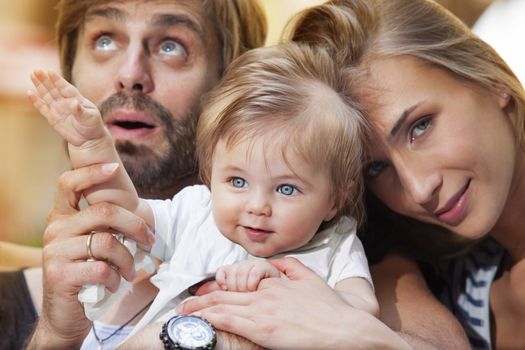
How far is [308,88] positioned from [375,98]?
147 millimetres

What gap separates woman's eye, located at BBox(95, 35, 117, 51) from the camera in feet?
4.52

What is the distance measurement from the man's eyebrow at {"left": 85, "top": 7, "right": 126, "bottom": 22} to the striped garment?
851 millimetres

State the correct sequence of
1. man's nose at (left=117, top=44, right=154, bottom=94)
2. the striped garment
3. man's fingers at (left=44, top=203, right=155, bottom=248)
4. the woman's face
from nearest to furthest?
man's fingers at (left=44, top=203, right=155, bottom=248) < the woman's face < man's nose at (left=117, top=44, right=154, bottom=94) < the striped garment

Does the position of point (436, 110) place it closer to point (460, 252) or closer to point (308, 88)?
point (308, 88)

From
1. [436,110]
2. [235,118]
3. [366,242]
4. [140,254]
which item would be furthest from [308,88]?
[366,242]

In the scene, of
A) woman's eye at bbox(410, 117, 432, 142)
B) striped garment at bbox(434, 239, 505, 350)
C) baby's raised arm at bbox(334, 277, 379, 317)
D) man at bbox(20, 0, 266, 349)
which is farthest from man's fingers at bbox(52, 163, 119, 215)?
striped garment at bbox(434, 239, 505, 350)

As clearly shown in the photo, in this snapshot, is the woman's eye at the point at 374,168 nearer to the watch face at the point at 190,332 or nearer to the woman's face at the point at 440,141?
the woman's face at the point at 440,141

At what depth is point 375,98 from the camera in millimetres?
1167

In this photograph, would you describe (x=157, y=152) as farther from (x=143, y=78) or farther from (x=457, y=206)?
(x=457, y=206)

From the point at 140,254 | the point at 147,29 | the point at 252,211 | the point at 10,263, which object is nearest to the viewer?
the point at 252,211

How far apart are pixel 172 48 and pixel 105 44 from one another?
0.13 metres

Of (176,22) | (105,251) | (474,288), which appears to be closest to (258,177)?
(105,251)

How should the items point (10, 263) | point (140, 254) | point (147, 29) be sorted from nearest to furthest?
1. point (140, 254)
2. point (147, 29)
3. point (10, 263)

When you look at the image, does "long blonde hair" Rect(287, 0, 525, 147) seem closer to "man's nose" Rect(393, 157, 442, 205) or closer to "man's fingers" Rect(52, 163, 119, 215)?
"man's nose" Rect(393, 157, 442, 205)
